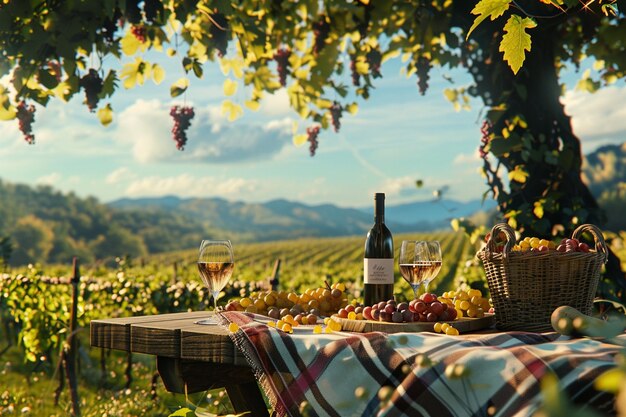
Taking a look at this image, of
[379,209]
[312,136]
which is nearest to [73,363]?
[312,136]

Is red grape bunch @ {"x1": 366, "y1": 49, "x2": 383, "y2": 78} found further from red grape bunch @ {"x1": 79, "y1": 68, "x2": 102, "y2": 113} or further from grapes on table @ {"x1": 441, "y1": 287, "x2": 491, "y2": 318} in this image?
grapes on table @ {"x1": 441, "y1": 287, "x2": 491, "y2": 318}

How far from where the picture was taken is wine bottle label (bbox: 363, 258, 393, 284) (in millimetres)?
2873

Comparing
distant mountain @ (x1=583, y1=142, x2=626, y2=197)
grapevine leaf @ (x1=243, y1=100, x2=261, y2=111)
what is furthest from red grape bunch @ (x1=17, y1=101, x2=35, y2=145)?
distant mountain @ (x1=583, y1=142, x2=626, y2=197)

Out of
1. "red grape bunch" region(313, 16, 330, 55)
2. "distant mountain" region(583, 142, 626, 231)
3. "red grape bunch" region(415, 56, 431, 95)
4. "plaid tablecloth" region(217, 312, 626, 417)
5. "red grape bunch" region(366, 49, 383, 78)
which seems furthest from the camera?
"distant mountain" region(583, 142, 626, 231)

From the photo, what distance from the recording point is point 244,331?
242 cm

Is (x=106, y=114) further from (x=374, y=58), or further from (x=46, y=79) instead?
(x=374, y=58)

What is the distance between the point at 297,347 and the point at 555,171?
348 cm

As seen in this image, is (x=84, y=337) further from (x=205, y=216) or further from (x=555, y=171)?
(x=205, y=216)

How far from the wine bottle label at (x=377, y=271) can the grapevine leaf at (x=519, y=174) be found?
8.28 ft

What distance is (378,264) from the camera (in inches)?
113

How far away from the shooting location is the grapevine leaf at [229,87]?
641 centimetres

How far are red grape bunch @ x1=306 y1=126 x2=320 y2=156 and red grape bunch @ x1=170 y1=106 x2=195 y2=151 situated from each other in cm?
164

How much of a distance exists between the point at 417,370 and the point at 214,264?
1.22 meters


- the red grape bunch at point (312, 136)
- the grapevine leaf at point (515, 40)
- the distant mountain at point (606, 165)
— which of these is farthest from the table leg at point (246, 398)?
the distant mountain at point (606, 165)
